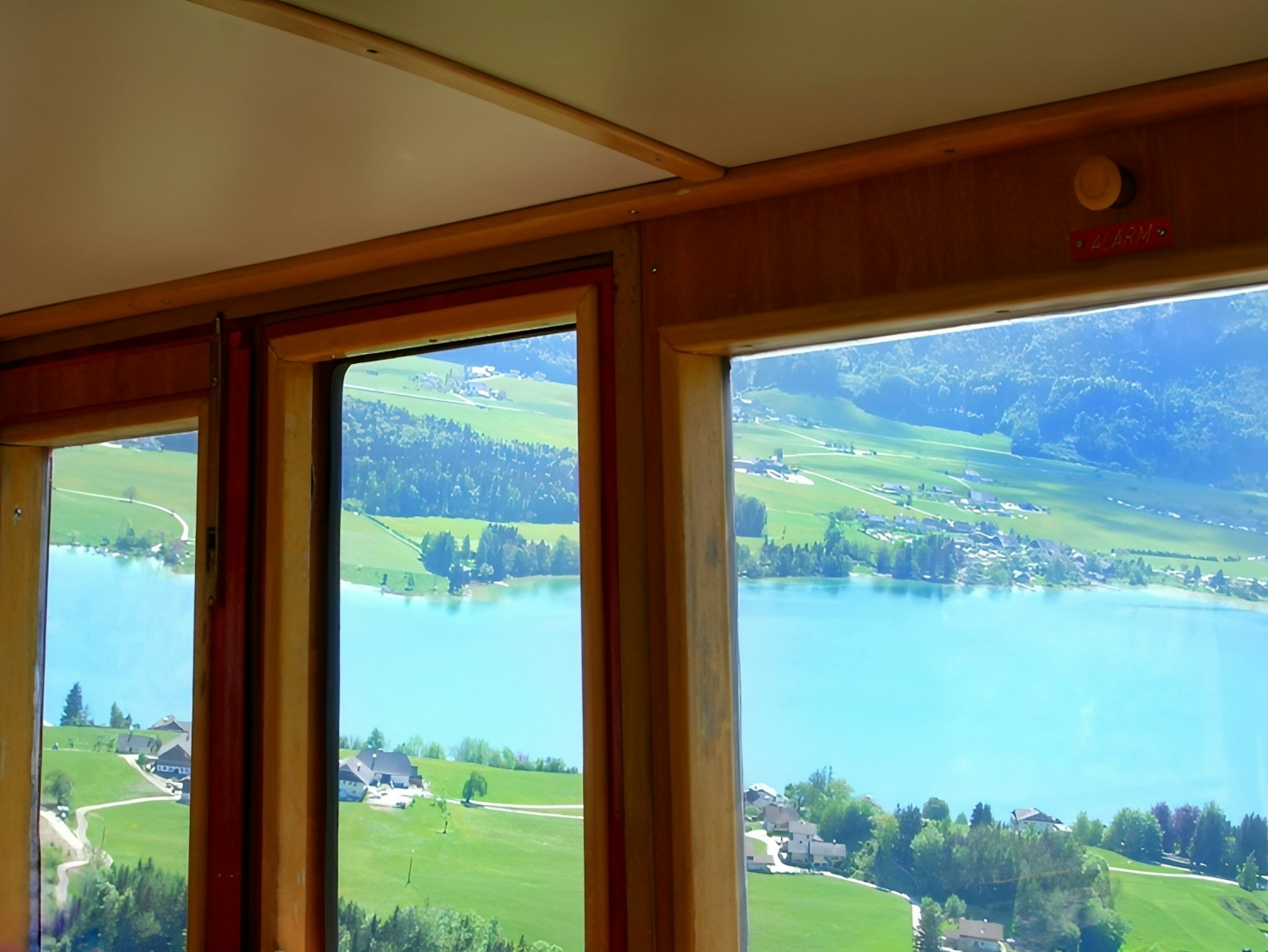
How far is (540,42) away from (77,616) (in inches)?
99.1

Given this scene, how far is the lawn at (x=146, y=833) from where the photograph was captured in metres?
2.89

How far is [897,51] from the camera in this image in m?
1.45

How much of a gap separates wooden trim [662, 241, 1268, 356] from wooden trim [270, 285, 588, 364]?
308mm

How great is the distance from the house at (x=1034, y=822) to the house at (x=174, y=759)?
2081mm

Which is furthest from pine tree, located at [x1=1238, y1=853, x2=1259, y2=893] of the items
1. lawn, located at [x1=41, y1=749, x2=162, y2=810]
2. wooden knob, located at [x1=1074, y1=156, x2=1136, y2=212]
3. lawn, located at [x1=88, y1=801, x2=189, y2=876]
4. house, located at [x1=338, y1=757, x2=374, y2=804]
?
lawn, located at [x1=41, y1=749, x2=162, y2=810]

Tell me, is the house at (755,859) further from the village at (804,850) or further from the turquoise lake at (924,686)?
the turquoise lake at (924,686)

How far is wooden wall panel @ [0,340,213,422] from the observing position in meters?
2.87

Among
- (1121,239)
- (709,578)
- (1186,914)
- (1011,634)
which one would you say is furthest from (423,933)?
(1121,239)

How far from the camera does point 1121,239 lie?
168 cm

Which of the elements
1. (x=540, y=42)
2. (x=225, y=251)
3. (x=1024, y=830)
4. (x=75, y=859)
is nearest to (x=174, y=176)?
(x=225, y=251)

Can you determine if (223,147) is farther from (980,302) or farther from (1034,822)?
(1034,822)

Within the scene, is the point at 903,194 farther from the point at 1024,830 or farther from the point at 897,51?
the point at 1024,830

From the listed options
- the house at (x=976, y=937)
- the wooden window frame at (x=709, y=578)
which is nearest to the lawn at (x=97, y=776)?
the wooden window frame at (x=709, y=578)

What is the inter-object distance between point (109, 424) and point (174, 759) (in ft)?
3.02
